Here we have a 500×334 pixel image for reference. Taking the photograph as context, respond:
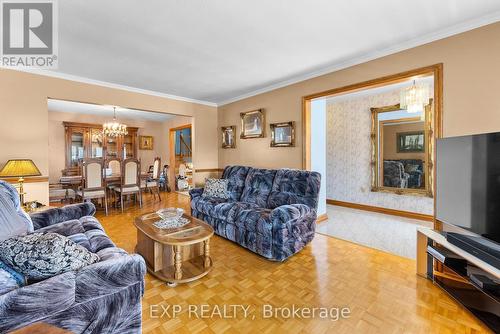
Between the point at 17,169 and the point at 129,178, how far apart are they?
224cm

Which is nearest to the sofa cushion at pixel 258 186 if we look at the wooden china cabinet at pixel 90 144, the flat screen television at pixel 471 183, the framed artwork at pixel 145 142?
the flat screen television at pixel 471 183

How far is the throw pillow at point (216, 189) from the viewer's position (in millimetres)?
3650

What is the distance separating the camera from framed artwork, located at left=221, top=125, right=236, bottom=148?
4.86 metres

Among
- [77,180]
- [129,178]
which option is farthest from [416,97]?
[77,180]

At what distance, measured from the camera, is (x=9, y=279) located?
1.05 m

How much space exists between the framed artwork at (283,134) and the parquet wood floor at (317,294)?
1.79 meters

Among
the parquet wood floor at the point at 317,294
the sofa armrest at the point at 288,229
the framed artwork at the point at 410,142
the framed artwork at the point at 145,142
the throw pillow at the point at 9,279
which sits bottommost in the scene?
the parquet wood floor at the point at 317,294

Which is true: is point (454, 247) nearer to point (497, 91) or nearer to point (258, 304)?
point (497, 91)

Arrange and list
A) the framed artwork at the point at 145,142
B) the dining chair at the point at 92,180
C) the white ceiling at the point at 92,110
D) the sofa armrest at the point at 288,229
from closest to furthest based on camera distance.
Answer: the sofa armrest at the point at 288,229
the dining chair at the point at 92,180
the white ceiling at the point at 92,110
the framed artwork at the point at 145,142

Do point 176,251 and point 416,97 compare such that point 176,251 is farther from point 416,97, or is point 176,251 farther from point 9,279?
point 416,97

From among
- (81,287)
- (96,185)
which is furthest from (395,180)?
(96,185)

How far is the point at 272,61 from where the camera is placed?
298cm

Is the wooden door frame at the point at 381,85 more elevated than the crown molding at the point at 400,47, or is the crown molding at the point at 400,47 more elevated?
the crown molding at the point at 400,47

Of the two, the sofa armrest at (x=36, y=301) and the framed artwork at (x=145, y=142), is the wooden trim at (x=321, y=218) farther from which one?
the framed artwork at (x=145, y=142)
